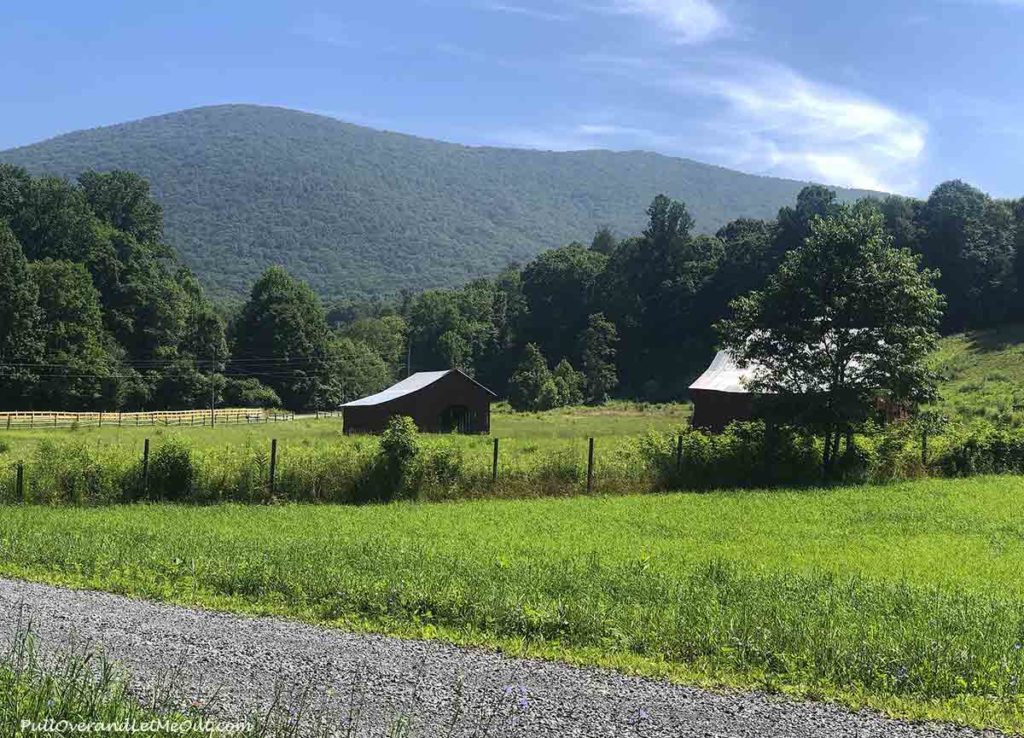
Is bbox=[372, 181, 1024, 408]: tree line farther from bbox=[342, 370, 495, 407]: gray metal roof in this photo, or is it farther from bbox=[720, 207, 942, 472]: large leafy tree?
bbox=[720, 207, 942, 472]: large leafy tree

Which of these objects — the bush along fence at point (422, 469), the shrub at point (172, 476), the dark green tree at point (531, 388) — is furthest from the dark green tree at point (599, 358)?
the shrub at point (172, 476)

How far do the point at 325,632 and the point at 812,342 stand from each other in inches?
793

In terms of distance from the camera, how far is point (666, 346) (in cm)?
10500

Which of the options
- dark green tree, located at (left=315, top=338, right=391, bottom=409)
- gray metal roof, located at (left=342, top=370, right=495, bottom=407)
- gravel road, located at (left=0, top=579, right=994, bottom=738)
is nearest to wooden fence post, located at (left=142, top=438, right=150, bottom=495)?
gravel road, located at (left=0, top=579, right=994, bottom=738)

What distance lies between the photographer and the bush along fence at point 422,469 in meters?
18.4

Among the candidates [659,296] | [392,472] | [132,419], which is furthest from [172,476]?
[659,296]

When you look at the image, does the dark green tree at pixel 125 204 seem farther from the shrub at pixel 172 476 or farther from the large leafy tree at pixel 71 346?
the shrub at pixel 172 476

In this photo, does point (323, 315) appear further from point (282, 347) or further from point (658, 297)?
point (658, 297)

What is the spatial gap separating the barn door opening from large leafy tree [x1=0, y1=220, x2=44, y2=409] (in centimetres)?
4345

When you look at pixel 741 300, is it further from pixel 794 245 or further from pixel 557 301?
pixel 557 301

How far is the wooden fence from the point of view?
5447cm

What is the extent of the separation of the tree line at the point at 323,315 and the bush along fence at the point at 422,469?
60634 millimetres

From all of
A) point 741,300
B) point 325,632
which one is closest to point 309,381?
point 741,300

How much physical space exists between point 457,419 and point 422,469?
2936 centimetres
